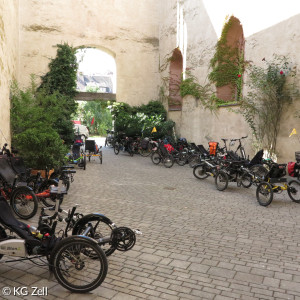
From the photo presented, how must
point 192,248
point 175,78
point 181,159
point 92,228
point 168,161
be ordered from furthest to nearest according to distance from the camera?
point 175,78
point 181,159
point 168,161
point 192,248
point 92,228

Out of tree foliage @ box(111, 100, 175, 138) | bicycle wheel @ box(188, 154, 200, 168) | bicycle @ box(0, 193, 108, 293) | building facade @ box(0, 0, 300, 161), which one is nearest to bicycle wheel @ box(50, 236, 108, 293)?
bicycle @ box(0, 193, 108, 293)

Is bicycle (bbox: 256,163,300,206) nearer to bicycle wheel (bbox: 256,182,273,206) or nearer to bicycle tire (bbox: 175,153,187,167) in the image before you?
bicycle wheel (bbox: 256,182,273,206)

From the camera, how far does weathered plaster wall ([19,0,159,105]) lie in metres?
18.9

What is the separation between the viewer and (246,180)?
9.29 metres

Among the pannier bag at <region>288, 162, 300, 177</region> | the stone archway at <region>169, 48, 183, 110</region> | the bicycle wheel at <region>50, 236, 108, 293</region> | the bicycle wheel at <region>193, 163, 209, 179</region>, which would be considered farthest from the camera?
the stone archway at <region>169, 48, 183, 110</region>

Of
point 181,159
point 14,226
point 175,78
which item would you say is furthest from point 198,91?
point 14,226

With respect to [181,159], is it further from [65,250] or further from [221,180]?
[65,250]

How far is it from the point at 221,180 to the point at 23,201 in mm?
5097

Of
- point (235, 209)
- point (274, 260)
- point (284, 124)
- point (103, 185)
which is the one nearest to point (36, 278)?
point (274, 260)

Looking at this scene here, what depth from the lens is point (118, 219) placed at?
224 inches

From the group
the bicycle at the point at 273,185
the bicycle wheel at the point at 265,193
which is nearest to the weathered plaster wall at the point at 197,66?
the bicycle at the point at 273,185

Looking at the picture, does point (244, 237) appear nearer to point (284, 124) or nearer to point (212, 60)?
point (284, 124)

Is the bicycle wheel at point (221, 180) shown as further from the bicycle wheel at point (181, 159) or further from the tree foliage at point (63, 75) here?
the tree foliage at point (63, 75)

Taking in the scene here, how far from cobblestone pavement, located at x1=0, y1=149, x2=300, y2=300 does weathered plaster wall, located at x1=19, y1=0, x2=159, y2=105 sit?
12925mm
